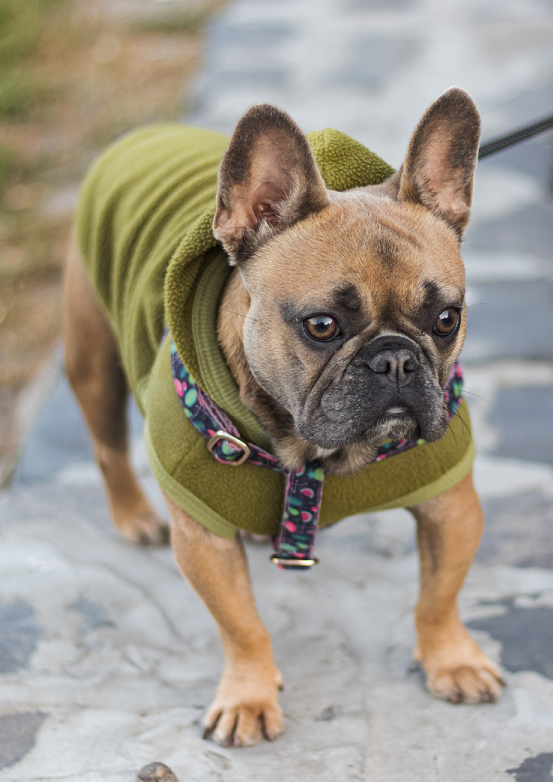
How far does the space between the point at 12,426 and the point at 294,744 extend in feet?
9.18

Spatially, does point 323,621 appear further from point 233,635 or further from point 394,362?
point 394,362

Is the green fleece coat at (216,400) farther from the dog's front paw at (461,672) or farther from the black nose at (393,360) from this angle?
the dog's front paw at (461,672)

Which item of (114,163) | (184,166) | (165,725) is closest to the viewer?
(165,725)

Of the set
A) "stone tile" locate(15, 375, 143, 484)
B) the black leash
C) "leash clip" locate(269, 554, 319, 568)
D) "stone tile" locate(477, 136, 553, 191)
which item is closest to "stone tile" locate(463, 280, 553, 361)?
"stone tile" locate(477, 136, 553, 191)

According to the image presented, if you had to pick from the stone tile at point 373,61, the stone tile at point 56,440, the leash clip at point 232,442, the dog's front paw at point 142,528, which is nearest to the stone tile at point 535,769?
the leash clip at point 232,442

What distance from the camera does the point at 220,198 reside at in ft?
7.31

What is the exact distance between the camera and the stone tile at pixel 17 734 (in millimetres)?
2400

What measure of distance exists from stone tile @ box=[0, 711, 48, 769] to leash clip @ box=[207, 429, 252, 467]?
100 centimetres

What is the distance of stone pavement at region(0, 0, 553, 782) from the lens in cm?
240

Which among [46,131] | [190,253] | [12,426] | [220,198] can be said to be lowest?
[12,426]

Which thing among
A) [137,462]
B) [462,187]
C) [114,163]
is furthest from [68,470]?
[462,187]

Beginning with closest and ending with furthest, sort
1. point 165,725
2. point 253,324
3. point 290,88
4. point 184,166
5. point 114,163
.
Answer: point 253,324, point 165,725, point 184,166, point 114,163, point 290,88

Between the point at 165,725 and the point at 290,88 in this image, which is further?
the point at 290,88

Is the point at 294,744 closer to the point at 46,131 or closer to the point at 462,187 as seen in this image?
the point at 462,187
